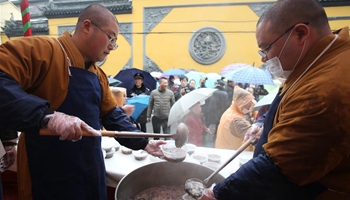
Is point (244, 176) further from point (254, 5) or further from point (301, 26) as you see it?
point (254, 5)

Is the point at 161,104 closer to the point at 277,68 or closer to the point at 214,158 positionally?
the point at 214,158

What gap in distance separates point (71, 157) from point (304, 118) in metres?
1.56

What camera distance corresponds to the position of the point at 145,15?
1451cm

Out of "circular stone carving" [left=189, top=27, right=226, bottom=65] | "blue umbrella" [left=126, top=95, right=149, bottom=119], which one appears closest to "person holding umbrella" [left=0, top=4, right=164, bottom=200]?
"blue umbrella" [left=126, top=95, right=149, bottom=119]

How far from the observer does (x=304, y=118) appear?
955 millimetres

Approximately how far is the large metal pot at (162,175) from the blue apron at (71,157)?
322mm

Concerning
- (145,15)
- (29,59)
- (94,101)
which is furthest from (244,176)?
(145,15)

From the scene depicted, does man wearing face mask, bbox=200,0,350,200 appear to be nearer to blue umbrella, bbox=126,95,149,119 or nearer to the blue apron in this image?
the blue apron

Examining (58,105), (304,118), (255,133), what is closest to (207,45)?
(255,133)

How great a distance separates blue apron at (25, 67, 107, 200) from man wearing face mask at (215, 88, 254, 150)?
6.63 feet

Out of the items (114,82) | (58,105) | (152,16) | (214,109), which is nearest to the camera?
(58,105)

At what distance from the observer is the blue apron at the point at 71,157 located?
4.73 feet

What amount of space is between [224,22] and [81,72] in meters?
13.6

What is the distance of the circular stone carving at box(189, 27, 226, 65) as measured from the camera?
44.4 ft
